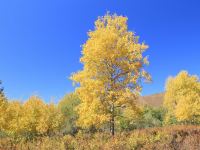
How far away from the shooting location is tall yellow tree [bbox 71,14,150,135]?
22.1 metres

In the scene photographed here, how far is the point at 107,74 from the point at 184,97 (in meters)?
31.1

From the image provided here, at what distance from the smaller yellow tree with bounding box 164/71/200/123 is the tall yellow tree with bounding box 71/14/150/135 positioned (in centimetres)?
2895

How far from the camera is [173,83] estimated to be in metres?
60.2

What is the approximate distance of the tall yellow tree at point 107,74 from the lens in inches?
870

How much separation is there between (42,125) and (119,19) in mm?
29104

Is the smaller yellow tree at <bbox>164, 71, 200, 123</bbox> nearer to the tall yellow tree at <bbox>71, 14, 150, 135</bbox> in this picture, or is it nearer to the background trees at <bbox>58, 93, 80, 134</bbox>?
the background trees at <bbox>58, 93, 80, 134</bbox>

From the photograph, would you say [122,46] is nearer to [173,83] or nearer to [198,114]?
[198,114]

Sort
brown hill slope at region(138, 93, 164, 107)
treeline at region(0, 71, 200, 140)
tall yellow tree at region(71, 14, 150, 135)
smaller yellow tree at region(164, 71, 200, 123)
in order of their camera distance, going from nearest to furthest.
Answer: tall yellow tree at region(71, 14, 150, 135)
treeline at region(0, 71, 200, 140)
smaller yellow tree at region(164, 71, 200, 123)
brown hill slope at region(138, 93, 164, 107)

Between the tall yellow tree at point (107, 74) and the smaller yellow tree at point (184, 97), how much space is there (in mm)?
28951

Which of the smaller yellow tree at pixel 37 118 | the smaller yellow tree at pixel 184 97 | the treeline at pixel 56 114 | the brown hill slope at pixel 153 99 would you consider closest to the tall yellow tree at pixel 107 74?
the treeline at pixel 56 114

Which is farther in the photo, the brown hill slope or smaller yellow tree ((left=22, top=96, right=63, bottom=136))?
the brown hill slope

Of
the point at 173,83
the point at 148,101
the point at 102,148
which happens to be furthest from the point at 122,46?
the point at 148,101

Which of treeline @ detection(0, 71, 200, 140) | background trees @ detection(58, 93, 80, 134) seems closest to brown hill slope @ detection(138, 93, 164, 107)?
background trees @ detection(58, 93, 80, 134)

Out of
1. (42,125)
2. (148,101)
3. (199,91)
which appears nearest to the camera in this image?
(42,125)
